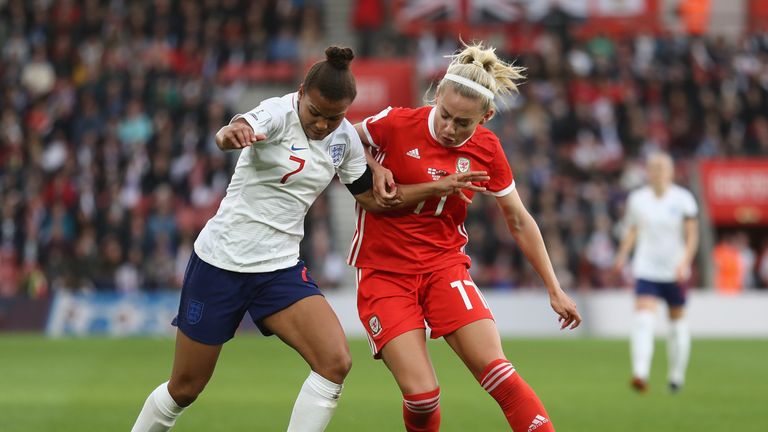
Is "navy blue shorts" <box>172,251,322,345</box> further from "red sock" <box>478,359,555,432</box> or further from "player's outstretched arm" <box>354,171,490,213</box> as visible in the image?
"red sock" <box>478,359,555,432</box>

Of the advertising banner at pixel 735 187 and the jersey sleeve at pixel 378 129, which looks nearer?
the jersey sleeve at pixel 378 129

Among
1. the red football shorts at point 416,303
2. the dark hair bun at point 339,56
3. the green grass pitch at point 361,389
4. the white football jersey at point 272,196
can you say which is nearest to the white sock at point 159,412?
the white football jersey at point 272,196

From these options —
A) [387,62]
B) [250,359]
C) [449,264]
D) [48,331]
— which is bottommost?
[48,331]

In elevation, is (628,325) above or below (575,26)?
below

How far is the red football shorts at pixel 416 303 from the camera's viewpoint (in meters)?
6.56

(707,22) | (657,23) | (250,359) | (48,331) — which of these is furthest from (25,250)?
(707,22)

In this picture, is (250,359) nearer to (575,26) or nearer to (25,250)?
(25,250)

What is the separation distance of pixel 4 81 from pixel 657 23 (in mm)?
14533

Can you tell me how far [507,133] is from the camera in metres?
23.6

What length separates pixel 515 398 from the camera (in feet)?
20.7

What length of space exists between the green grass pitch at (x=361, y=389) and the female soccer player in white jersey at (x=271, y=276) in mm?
2676

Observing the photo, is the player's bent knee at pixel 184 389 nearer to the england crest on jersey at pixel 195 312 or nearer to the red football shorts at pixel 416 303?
the england crest on jersey at pixel 195 312

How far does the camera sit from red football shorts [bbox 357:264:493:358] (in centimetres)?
656

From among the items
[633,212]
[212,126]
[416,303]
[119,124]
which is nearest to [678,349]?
[633,212]
